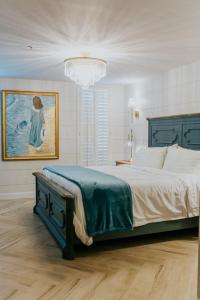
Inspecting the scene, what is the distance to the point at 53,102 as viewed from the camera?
6074 mm

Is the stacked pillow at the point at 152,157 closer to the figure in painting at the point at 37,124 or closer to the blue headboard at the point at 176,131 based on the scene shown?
the blue headboard at the point at 176,131

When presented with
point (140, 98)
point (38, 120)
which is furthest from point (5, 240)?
point (140, 98)

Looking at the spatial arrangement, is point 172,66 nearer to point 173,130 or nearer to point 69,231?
point 173,130

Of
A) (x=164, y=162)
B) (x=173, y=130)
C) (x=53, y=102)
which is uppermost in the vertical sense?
(x=53, y=102)

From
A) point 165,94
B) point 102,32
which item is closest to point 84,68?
point 102,32

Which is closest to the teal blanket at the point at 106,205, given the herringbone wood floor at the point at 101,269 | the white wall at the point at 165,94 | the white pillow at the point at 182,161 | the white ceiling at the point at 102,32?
the herringbone wood floor at the point at 101,269

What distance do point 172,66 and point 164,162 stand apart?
1.59 metres

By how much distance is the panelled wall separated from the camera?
19.2ft

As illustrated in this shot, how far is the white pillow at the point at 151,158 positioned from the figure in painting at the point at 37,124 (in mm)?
2150

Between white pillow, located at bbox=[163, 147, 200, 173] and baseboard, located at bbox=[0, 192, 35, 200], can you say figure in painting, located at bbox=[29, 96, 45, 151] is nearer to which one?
baseboard, located at bbox=[0, 192, 35, 200]

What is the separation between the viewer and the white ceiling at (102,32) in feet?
8.36

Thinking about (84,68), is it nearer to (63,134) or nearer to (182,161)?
(182,161)

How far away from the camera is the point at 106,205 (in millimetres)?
3115

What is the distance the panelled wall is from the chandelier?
226 centimetres
